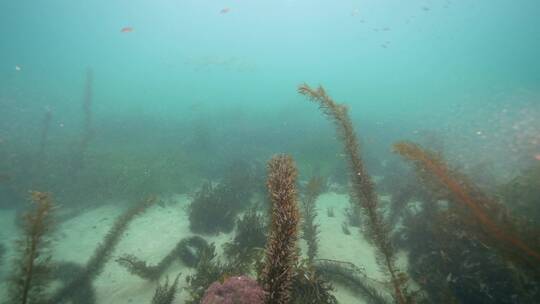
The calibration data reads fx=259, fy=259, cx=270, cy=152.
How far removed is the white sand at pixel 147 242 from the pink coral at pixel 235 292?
2.63 m

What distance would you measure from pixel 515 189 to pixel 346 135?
7.62 meters

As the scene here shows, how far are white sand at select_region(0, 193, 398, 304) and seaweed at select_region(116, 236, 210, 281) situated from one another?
188 millimetres

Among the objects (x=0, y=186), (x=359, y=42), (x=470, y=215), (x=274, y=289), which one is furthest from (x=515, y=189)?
(x=359, y=42)

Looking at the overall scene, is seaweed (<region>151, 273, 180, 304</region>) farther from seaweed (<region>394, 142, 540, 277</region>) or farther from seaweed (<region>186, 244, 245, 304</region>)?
seaweed (<region>394, 142, 540, 277</region>)

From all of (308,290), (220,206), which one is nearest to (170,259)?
(220,206)

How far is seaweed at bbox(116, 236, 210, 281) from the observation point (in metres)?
6.64

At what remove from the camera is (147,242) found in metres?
8.45

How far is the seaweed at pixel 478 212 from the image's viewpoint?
3322 mm

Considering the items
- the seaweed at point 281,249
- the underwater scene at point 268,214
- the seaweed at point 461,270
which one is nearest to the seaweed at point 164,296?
the underwater scene at point 268,214

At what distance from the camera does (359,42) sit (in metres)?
176

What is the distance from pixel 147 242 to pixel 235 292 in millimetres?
5852

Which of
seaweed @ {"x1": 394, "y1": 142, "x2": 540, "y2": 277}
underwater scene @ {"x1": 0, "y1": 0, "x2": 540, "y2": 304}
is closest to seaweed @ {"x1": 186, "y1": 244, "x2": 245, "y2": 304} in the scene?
underwater scene @ {"x1": 0, "y1": 0, "x2": 540, "y2": 304}

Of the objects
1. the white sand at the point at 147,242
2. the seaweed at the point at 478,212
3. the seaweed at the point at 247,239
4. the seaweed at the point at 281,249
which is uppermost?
the seaweed at the point at 281,249

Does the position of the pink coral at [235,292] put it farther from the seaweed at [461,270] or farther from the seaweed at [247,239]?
the seaweed at [461,270]
